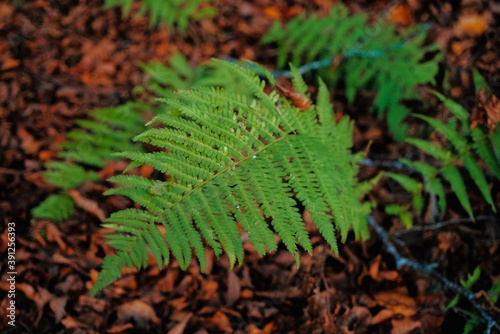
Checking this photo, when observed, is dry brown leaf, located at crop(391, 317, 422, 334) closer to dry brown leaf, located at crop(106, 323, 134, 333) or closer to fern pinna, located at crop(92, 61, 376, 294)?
fern pinna, located at crop(92, 61, 376, 294)

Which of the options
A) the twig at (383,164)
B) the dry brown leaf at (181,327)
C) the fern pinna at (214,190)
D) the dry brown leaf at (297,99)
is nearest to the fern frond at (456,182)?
the twig at (383,164)

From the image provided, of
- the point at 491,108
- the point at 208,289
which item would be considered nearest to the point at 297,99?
the point at 491,108

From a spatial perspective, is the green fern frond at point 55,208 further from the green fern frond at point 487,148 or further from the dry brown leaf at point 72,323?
the green fern frond at point 487,148

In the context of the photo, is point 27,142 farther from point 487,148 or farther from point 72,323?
point 487,148

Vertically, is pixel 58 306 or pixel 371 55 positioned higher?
pixel 371 55

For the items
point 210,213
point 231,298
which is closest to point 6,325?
point 231,298
